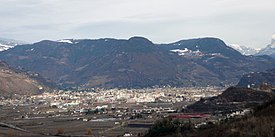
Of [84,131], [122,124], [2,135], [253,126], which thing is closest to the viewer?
[253,126]

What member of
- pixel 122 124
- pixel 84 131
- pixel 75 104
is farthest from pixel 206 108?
pixel 75 104

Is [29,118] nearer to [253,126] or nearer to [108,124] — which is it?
[108,124]

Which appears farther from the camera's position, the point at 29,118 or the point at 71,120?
the point at 29,118

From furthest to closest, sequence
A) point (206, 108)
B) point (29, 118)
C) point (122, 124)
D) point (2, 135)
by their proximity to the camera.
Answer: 1. point (29, 118)
2. point (206, 108)
3. point (122, 124)
4. point (2, 135)

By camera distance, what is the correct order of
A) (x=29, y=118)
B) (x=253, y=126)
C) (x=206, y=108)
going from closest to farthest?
(x=253, y=126) < (x=206, y=108) < (x=29, y=118)

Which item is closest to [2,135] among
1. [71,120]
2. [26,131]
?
[26,131]

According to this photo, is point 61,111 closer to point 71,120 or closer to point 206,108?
point 71,120

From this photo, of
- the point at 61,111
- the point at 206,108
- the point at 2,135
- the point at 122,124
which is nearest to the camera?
the point at 2,135

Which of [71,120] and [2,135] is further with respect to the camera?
[71,120]

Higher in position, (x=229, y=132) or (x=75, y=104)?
(x=229, y=132)

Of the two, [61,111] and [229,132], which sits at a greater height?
[229,132]
